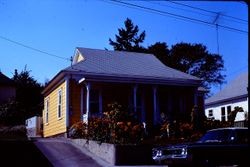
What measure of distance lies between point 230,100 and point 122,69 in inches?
593

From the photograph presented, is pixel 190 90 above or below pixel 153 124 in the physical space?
above

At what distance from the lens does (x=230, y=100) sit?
37281 mm

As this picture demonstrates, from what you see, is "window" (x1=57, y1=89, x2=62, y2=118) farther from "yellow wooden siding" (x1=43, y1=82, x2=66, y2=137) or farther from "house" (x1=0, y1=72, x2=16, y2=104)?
"house" (x1=0, y1=72, x2=16, y2=104)

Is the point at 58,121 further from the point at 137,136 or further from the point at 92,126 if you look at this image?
the point at 137,136

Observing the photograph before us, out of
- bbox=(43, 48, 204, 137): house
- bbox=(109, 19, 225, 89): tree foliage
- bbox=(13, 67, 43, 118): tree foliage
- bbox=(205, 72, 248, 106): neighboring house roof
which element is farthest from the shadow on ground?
bbox=(109, 19, 225, 89): tree foliage

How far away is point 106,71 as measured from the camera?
949 inches

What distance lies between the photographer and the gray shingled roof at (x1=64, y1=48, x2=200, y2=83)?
23984 millimetres

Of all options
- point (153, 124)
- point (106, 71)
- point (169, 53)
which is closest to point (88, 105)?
point (106, 71)

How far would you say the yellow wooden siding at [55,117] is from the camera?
24077 mm

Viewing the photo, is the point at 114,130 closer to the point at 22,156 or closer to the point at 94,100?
the point at 22,156

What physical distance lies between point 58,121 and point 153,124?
18.6ft

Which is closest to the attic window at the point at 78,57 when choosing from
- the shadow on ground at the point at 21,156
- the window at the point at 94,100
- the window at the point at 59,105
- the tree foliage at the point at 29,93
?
the window at the point at 59,105

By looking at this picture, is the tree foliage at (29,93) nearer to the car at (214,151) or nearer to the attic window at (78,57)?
the attic window at (78,57)

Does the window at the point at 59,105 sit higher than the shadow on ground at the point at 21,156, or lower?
higher
